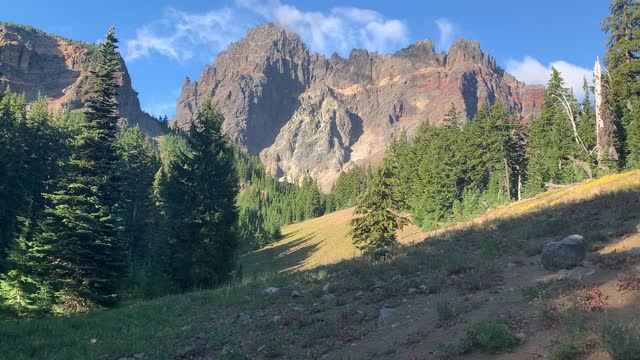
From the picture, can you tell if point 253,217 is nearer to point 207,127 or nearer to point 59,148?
point 59,148

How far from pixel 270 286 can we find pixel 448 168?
48.8 metres

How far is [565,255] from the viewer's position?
1149 cm

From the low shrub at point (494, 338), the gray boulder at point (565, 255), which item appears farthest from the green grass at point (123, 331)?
the gray boulder at point (565, 255)

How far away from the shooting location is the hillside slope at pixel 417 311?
7.50 m

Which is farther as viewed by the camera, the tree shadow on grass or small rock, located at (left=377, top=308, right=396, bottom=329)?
the tree shadow on grass

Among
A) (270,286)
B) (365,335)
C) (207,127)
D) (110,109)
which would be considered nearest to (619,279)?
(365,335)

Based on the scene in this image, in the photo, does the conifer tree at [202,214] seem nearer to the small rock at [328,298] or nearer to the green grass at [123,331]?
the green grass at [123,331]

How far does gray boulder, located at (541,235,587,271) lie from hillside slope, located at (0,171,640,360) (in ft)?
1.02

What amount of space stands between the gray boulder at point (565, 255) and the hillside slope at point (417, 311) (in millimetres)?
311

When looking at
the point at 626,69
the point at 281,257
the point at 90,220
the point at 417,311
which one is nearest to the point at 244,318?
the point at 417,311

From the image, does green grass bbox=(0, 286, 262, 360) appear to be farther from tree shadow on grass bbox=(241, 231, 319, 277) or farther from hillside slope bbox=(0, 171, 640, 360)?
tree shadow on grass bbox=(241, 231, 319, 277)

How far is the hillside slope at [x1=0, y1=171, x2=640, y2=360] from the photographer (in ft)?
24.6

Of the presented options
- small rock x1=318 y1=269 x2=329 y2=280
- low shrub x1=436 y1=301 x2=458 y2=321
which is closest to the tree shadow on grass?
small rock x1=318 y1=269 x2=329 y2=280

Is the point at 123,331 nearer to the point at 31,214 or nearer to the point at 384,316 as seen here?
the point at 384,316
